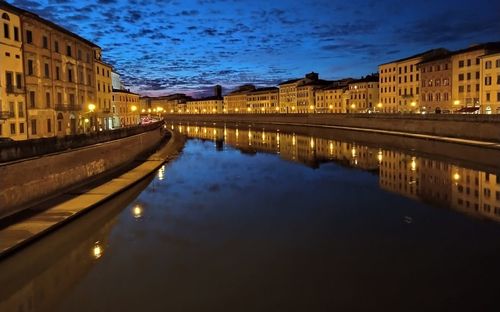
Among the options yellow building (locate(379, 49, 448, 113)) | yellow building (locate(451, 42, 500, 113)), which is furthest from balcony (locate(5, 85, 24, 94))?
yellow building (locate(379, 49, 448, 113))

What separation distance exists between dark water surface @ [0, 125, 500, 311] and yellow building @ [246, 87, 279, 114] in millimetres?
147515

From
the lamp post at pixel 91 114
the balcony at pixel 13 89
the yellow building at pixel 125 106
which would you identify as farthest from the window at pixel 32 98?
the yellow building at pixel 125 106

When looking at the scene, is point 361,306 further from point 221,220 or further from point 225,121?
point 225,121

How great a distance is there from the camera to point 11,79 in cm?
3638

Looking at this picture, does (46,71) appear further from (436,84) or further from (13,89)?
(436,84)

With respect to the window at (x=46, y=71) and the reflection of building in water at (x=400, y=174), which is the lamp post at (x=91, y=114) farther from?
the reflection of building in water at (x=400, y=174)

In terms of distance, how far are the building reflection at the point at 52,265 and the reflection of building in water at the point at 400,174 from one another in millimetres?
19492

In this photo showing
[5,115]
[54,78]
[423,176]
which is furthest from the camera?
[54,78]

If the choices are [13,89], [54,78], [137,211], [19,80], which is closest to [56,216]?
[137,211]

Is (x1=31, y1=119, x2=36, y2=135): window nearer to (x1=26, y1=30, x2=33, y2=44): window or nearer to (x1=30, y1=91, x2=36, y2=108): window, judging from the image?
(x1=30, y1=91, x2=36, y2=108): window

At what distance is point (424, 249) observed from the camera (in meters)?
17.9

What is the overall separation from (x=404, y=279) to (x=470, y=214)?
36.6 ft

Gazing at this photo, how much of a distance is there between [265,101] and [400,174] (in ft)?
499

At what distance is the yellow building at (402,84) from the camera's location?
97.2 metres
